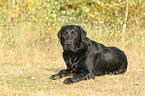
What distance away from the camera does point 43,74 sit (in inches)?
228

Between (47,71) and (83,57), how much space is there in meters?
1.36

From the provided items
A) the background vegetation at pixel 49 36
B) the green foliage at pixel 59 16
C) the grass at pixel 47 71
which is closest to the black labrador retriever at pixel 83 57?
the grass at pixel 47 71

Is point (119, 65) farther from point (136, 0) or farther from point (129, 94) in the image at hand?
point (136, 0)

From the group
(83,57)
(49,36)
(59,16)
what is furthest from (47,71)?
(59,16)

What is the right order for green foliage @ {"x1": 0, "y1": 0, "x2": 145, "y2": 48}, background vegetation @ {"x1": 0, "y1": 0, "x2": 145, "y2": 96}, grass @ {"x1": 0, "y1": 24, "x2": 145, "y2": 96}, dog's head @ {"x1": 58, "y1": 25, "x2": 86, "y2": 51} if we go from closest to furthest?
grass @ {"x1": 0, "y1": 24, "x2": 145, "y2": 96} < dog's head @ {"x1": 58, "y1": 25, "x2": 86, "y2": 51} < background vegetation @ {"x1": 0, "y1": 0, "x2": 145, "y2": 96} < green foliage @ {"x1": 0, "y1": 0, "x2": 145, "y2": 48}

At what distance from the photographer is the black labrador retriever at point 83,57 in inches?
198

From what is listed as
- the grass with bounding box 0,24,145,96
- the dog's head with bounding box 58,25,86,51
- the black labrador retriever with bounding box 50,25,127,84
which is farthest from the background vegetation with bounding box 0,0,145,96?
the dog's head with bounding box 58,25,86,51

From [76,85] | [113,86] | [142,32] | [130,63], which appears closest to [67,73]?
[76,85]

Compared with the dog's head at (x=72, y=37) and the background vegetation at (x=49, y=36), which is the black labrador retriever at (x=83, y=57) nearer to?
the dog's head at (x=72, y=37)

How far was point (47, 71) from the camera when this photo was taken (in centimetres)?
614

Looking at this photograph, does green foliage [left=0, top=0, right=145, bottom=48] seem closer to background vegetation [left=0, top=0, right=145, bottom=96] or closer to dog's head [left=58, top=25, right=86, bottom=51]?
background vegetation [left=0, top=0, right=145, bottom=96]

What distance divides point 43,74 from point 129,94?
263 centimetres

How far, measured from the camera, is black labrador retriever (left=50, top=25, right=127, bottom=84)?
5020 millimetres

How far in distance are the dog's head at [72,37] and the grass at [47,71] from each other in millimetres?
769
